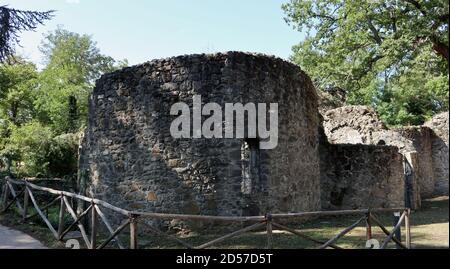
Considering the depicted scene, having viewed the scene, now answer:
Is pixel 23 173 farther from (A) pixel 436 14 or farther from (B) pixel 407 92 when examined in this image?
(B) pixel 407 92

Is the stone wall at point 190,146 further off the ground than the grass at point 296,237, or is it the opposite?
the stone wall at point 190,146

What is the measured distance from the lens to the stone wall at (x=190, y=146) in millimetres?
9273

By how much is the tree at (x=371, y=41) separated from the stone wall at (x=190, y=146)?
19.7 ft

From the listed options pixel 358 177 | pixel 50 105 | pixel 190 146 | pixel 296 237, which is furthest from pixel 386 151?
pixel 50 105

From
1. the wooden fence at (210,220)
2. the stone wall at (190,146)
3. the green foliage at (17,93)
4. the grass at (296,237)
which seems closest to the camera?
the wooden fence at (210,220)

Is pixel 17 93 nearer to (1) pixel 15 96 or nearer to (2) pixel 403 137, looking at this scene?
(1) pixel 15 96

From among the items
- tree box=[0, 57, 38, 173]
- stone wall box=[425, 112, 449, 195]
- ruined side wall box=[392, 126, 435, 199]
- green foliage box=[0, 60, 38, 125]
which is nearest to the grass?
ruined side wall box=[392, 126, 435, 199]

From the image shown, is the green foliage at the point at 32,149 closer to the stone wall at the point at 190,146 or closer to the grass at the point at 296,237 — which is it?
the grass at the point at 296,237

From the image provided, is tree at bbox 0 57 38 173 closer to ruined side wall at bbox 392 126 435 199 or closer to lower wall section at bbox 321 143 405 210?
lower wall section at bbox 321 143 405 210

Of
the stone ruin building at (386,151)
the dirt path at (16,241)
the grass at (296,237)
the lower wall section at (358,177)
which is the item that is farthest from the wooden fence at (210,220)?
the stone ruin building at (386,151)

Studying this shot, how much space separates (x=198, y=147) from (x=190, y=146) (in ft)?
0.60

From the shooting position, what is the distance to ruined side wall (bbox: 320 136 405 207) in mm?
12484

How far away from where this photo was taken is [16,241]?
27.0 ft

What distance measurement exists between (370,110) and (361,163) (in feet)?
15.3
